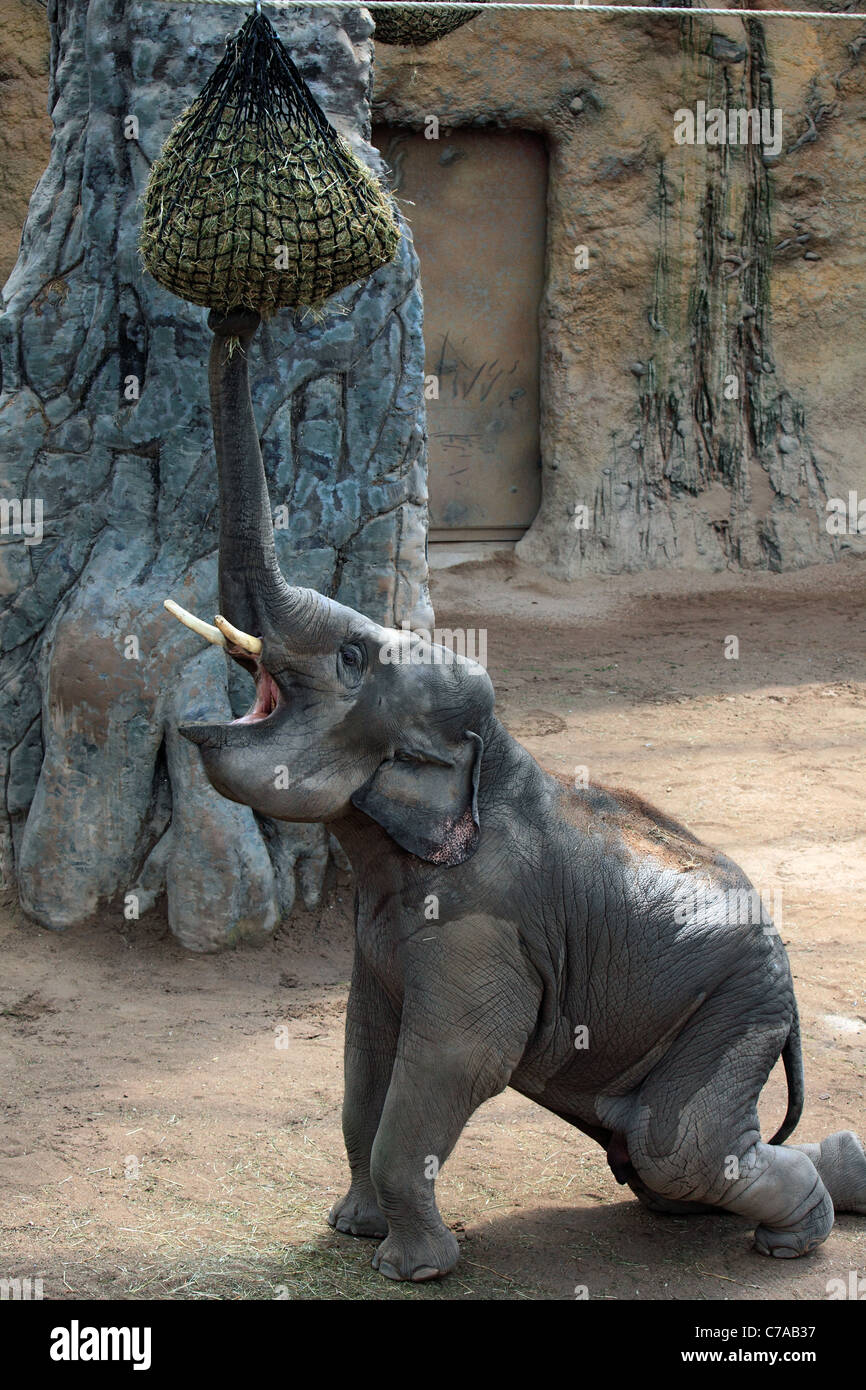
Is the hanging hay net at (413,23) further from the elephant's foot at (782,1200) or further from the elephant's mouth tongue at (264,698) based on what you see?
the elephant's foot at (782,1200)

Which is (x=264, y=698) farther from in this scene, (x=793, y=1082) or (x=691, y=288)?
(x=691, y=288)

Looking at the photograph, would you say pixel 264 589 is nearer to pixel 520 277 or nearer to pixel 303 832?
pixel 303 832

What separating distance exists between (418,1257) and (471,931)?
832 mm

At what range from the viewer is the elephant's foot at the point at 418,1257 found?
379 centimetres

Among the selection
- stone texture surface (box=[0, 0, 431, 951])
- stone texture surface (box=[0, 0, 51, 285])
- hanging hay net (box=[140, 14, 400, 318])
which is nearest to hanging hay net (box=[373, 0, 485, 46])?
stone texture surface (box=[0, 0, 431, 951])

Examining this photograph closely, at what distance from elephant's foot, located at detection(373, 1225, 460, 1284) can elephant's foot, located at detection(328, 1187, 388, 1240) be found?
0.28 meters

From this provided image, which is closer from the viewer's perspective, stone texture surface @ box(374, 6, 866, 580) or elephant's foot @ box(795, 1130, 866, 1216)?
elephant's foot @ box(795, 1130, 866, 1216)

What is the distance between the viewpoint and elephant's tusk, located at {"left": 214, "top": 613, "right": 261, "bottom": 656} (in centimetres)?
333

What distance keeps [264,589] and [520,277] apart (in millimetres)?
10154

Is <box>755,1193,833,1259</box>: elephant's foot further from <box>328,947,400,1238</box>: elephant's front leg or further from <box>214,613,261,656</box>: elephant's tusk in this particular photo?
<box>214,613,261,656</box>: elephant's tusk

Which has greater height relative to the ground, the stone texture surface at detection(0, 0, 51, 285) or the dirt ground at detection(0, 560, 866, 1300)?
the stone texture surface at detection(0, 0, 51, 285)

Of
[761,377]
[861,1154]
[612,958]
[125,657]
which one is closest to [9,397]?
[125,657]

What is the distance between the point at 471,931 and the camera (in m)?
3.72

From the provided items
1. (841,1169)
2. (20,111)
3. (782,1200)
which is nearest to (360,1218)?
(782,1200)
